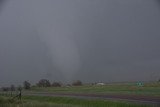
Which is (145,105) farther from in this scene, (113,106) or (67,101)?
(67,101)

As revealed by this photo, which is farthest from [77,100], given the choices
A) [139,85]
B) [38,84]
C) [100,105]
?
[38,84]

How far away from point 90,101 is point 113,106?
316 inches

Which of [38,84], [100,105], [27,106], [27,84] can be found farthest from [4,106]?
[38,84]

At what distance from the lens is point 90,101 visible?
57094 millimetres

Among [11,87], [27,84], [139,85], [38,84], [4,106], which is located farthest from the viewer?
[38,84]

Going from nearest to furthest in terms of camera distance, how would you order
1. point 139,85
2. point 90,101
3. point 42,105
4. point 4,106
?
point 42,105
point 4,106
point 90,101
point 139,85

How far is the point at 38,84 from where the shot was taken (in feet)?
547

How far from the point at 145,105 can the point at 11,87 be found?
81.6 m

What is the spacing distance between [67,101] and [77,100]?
3.00 m

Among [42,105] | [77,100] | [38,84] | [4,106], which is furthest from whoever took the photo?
[38,84]

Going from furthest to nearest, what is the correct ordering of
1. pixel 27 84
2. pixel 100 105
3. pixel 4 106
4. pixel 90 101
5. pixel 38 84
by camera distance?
pixel 38 84
pixel 27 84
pixel 90 101
pixel 100 105
pixel 4 106

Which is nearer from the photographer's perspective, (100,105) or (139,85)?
(100,105)

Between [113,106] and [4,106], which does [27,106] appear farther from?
[113,106]

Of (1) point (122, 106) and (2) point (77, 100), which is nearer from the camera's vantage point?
(1) point (122, 106)
